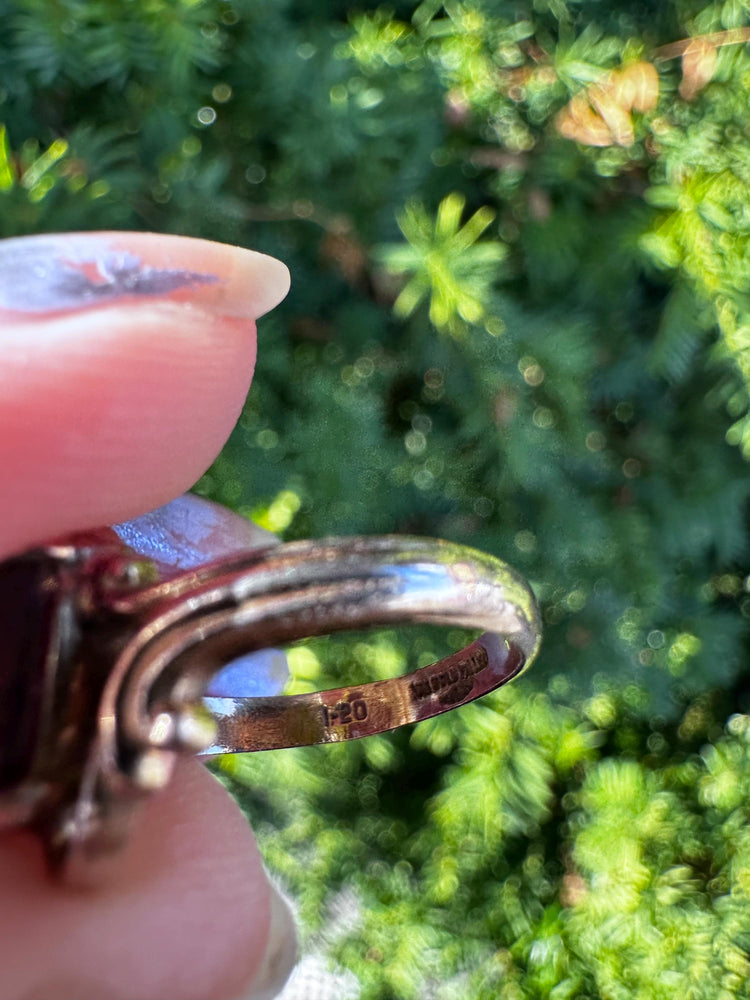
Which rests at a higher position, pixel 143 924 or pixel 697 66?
pixel 697 66

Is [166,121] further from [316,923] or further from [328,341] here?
[316,923]

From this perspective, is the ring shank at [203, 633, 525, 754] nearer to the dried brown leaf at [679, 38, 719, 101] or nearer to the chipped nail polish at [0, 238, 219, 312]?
the chipped nail polish at [0, 238, 219, 312]

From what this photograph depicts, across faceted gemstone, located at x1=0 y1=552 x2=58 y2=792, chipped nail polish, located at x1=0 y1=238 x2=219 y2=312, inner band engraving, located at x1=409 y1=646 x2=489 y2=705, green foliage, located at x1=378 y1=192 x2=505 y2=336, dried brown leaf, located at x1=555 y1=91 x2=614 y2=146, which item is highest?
chipped nail polish, located at x1=0 y1=238 x2=219 y2=312

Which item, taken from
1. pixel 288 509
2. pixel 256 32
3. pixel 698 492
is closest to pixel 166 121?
pixel 256 32

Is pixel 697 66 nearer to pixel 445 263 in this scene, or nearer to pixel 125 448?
pixel 445 263

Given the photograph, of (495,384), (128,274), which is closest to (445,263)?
(495,384)

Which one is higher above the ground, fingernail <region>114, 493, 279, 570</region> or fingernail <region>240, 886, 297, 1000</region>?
fingernail <region>114, 493, 279, 570</region>

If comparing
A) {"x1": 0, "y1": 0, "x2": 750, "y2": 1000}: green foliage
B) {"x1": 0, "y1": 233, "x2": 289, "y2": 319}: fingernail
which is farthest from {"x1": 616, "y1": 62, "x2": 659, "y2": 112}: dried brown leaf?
{"x1": 0, "y1": 233, "x2": 289, "y2": 319}: fingernail
